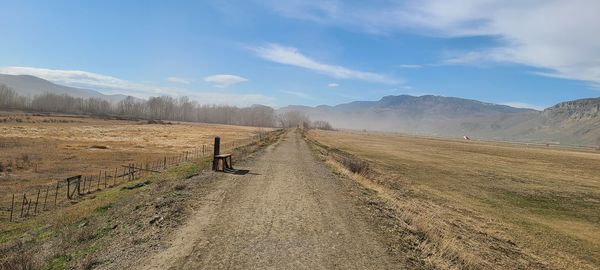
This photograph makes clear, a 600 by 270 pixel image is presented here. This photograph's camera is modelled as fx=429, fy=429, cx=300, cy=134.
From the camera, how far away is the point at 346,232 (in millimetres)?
13328

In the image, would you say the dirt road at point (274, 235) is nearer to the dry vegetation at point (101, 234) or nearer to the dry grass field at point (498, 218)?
the dry vegetation at point (101, 234)

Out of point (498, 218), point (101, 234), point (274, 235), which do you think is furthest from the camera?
point (498, 218)

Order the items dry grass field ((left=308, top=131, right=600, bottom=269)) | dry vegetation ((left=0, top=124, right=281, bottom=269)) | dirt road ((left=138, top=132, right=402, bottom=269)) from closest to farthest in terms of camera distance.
Result: dirt road ((left=138, top=132, right=402, bottom=269)) < dry vegetation ((left=0, top=124, right=281, bottom=269)) < dry grass field ((left=308, top=131, right=600, bottom=269))

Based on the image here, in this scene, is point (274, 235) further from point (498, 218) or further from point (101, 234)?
point (498, 218)

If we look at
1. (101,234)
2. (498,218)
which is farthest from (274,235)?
(498,218)

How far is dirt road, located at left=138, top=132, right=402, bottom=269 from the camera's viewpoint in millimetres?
10227

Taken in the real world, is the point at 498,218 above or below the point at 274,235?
below

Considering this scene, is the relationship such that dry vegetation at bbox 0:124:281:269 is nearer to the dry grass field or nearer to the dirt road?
the dirt road

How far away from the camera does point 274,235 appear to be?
486 inches

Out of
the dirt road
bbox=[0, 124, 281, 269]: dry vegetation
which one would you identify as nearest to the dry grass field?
the dirt road

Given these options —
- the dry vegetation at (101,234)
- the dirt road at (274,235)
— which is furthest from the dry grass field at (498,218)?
the dry vegetation at (101,234)

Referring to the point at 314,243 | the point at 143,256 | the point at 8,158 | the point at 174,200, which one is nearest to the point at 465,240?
the point at 314,243

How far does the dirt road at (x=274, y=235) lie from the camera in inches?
403

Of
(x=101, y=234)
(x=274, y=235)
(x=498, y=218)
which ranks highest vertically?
(x=274, y=235)
